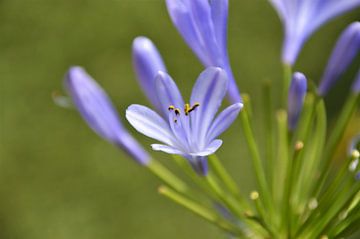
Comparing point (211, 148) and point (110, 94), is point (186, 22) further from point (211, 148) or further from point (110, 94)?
point (110, 94)

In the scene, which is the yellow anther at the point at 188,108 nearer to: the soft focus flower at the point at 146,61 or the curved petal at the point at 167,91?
the curved petal at the point at 167,91

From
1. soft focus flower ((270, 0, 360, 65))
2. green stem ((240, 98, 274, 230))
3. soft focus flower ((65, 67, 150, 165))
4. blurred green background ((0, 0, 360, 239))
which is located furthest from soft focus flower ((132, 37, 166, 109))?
blurred green background ((0, 0, 360, 239))

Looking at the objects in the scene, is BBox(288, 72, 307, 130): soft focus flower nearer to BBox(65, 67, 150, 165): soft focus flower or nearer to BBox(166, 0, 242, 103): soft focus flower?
BBox(166, 0, 242, 103): soft focus flower

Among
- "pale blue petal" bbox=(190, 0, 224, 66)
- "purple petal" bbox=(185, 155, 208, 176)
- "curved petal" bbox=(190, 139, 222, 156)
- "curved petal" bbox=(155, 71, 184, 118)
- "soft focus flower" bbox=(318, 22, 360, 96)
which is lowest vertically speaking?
"curved petal" bbox=(190, 139, 222, 156)

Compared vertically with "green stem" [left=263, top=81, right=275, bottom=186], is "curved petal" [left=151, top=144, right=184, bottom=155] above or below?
below

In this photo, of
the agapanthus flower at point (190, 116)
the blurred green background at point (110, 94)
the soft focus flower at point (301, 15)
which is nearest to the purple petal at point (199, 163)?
the agapanthus flower at point (190, 116)

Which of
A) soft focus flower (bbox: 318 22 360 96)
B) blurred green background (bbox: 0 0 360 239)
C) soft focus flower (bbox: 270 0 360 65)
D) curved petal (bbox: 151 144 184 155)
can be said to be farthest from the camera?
blurred green background (bbox: 0 0 360 239)

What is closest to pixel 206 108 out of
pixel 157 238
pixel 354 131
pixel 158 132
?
pixel 158 132
